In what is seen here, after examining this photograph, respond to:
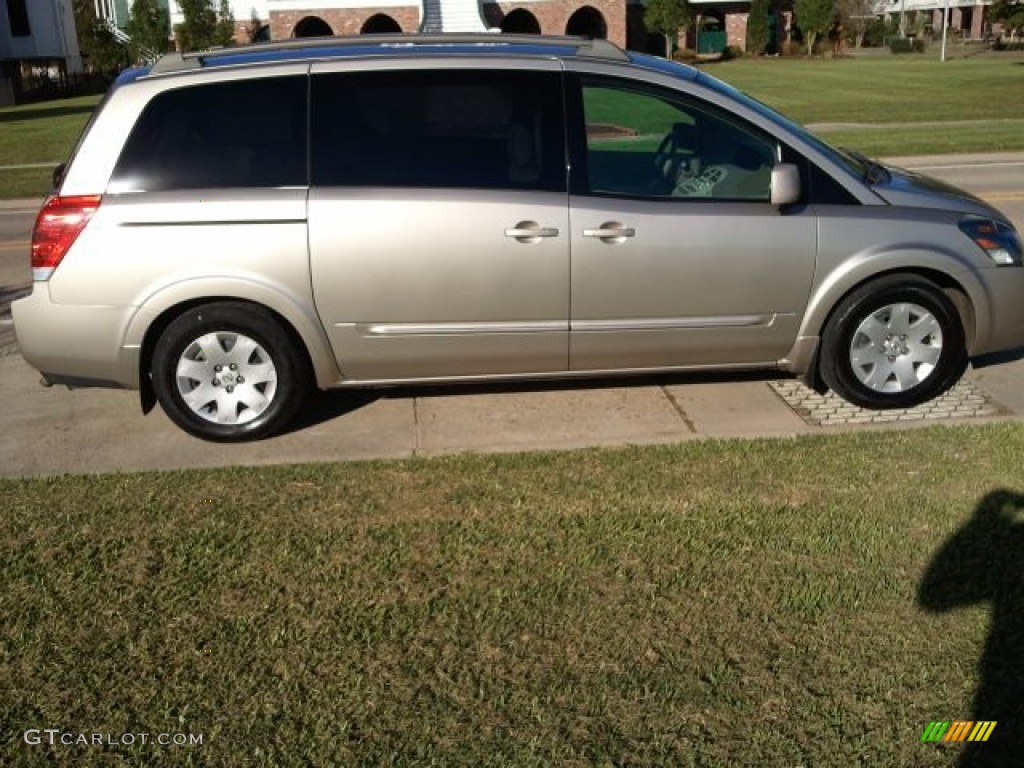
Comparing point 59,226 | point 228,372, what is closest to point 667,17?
point 228,372

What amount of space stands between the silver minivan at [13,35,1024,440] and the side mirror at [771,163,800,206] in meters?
0.02

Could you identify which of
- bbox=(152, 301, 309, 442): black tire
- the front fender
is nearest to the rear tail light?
bbox=(152, 301, 309, 442): black tire

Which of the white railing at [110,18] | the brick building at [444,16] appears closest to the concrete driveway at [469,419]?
the brick building at [444,16]

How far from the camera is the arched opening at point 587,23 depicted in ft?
168

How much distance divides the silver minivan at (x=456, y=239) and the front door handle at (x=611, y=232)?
2cm

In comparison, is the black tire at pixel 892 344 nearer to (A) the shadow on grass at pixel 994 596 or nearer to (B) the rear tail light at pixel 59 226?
(A) the shadow on grass at pixel 994 596

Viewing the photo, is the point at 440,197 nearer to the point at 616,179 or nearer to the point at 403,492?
the point at 616,179

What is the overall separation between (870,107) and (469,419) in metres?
23.2

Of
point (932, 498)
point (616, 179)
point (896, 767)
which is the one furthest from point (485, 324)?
point (896, 767)

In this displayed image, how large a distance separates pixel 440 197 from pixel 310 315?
0.85 metres

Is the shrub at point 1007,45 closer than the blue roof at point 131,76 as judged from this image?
No

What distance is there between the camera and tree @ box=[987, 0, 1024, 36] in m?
38.4

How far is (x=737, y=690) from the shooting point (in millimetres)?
3250

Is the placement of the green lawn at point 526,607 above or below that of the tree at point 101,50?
below
